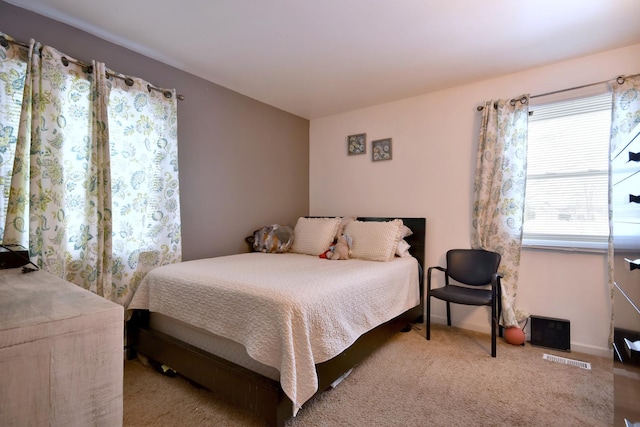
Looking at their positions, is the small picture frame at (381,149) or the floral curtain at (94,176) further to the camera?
the small picture frame at (381,149)

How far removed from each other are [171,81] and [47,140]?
108 cm

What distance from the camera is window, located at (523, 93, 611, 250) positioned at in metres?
2.38

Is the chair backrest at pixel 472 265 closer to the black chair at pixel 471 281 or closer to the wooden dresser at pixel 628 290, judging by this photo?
Answer: the black chair at pixel 471 281

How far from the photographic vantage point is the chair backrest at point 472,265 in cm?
265

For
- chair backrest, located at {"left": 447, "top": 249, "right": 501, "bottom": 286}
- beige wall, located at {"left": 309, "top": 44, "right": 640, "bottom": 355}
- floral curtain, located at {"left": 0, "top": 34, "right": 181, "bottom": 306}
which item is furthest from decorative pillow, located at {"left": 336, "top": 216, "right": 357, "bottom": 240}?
floral curtain, located at {"left": 0, "top": 34, "right": 181, "bottom": 306}

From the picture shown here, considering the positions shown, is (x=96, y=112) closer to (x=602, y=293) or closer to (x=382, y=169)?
(x=382, y=169)

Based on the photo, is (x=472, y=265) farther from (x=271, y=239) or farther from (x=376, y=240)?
(x=271, y=239)

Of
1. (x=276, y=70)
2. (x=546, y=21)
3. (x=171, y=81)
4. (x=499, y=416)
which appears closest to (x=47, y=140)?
(x=171, y=81)

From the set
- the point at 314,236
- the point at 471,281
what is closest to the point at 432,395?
the point at 471,281

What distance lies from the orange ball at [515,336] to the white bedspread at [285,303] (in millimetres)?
920

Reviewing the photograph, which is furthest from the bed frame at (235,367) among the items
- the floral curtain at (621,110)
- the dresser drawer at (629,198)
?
the floral curtain at (621,110)

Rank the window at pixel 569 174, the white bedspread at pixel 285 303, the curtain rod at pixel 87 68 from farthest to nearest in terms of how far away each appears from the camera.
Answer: the window at pixel 569 174 → the curtain rod at pixel 87 68 → the white bedspread at pixel 285 303

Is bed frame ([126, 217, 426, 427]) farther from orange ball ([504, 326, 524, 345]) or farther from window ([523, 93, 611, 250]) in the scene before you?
Result: window ([523, 93, 611, 250])

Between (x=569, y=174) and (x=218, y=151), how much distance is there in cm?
Answer: 311
